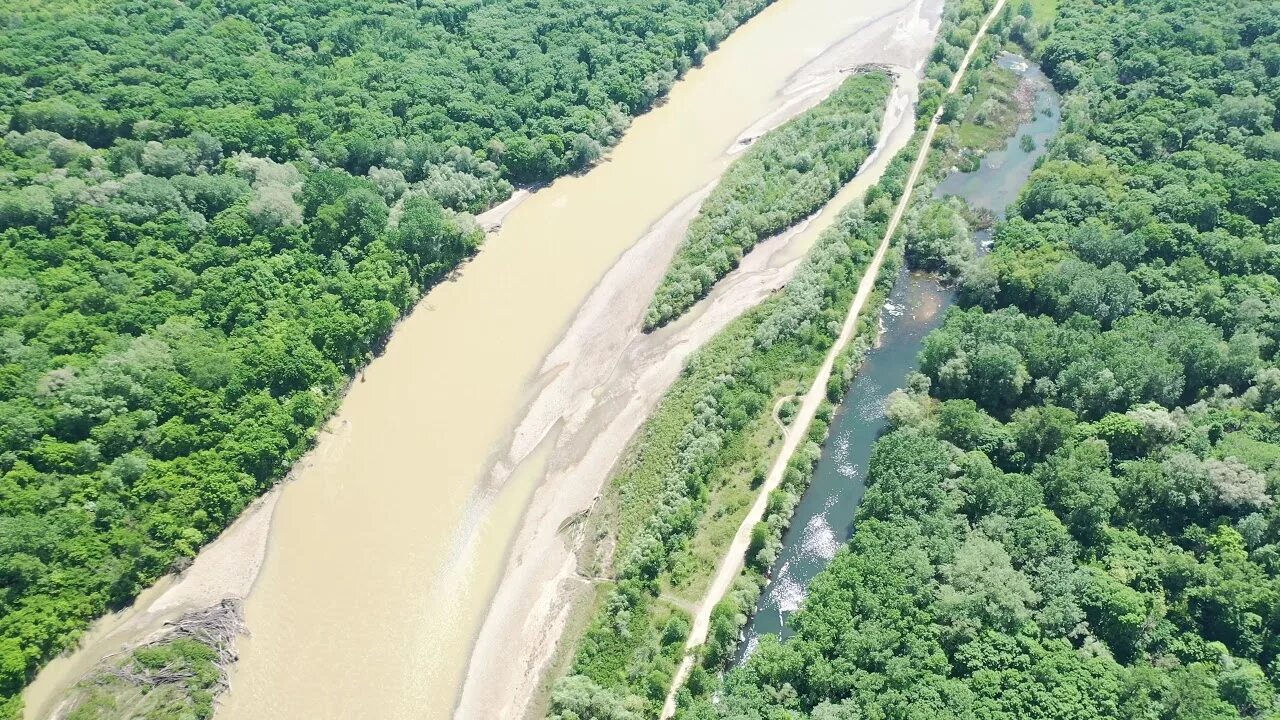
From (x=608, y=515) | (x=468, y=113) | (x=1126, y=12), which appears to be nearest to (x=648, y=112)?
(x=468, y=113)

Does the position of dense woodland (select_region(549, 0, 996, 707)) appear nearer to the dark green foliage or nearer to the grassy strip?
the grassy strip

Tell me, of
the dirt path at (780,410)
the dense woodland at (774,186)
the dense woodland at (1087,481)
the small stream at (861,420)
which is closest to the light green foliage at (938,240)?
the small stream at (861,420)

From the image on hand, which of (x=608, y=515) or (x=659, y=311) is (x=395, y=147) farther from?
(x=608, y=515)

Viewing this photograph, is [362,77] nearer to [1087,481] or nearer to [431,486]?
[431,486]

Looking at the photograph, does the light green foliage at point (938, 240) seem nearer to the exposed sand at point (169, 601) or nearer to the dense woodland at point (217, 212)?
the dense woodland at point (217, 212)

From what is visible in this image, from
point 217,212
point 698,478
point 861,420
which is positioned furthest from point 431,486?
point 861,420

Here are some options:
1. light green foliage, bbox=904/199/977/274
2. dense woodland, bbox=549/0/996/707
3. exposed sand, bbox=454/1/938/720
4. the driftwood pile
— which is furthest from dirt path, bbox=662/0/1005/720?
the driftwood pile
